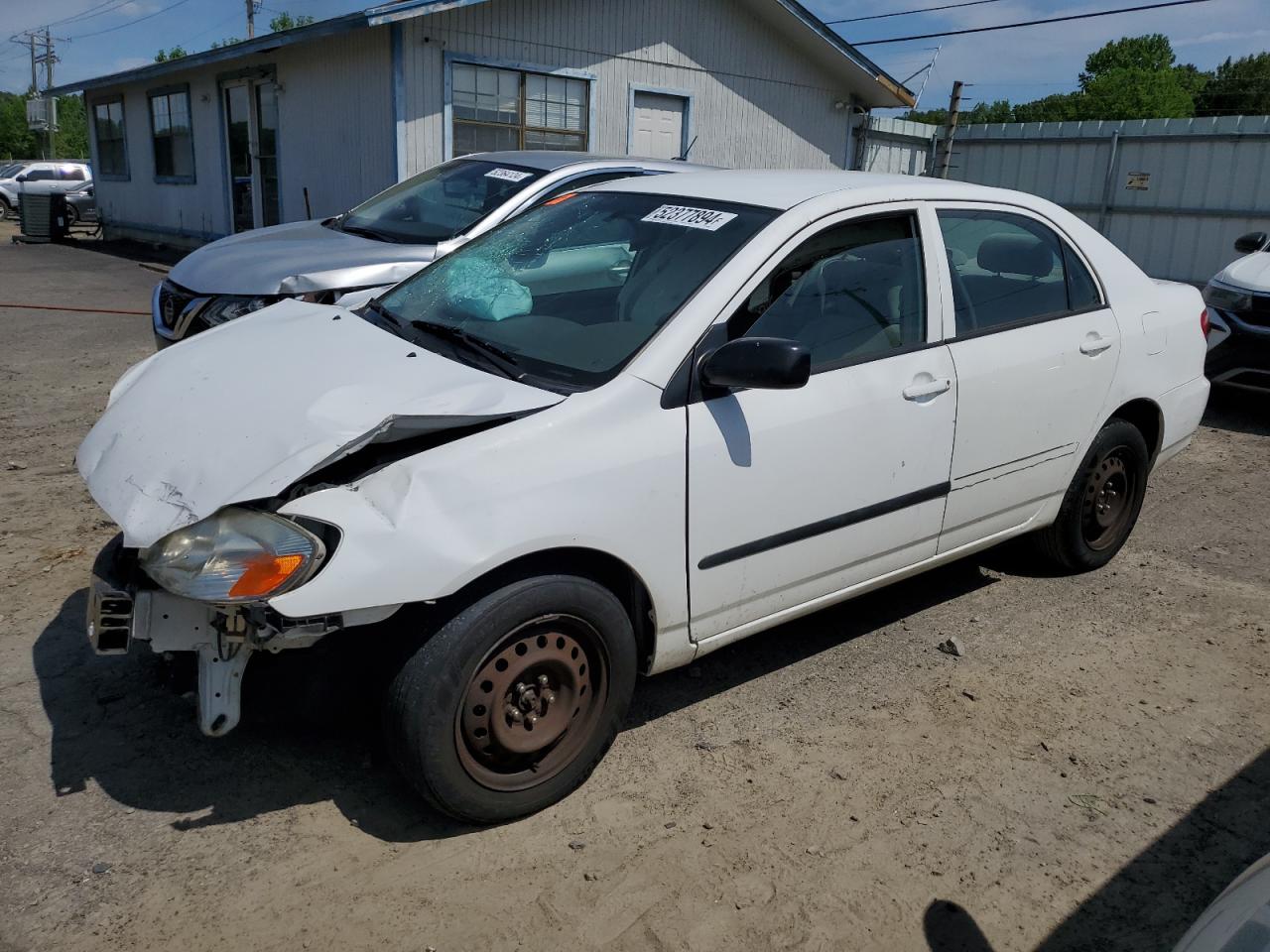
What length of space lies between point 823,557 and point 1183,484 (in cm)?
402

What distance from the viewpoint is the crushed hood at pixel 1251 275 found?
781cm

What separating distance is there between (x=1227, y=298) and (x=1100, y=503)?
170 inches

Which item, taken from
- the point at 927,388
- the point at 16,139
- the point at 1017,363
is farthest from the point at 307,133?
the point at 16,139

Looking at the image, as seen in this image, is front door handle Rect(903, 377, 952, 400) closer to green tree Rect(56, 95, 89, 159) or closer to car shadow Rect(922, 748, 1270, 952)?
car shadow Rect(922, 748, 1270, 952)

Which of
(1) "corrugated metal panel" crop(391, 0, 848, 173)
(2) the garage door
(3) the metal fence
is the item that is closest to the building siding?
(1) "corrugated metal panel" crop(391, 0, 848, 173)

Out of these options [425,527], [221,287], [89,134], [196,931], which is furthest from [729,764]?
[89,134]

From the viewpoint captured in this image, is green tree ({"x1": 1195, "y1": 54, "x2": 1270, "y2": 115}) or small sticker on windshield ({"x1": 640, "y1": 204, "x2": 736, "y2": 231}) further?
green tree ({"x1": 1195, "y1": 54, "x2": 1270, "y2": 115})

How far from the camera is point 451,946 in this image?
8.29ft

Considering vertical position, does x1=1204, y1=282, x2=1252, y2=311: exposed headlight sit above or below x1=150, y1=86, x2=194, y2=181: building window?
below

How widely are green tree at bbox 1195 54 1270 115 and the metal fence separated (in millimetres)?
47563

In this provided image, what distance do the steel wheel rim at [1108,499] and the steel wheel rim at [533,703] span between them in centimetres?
260

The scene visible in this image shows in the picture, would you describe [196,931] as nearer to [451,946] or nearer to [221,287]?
[451,946]

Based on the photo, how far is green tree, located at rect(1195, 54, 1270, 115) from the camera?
2200 inches

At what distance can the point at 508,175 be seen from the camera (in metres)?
7.23
